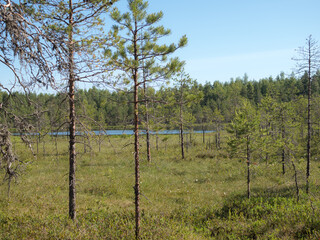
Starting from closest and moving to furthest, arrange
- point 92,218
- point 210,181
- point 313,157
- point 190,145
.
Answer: point 92,218 < point 210,181 < point 313,157 < point 190,145

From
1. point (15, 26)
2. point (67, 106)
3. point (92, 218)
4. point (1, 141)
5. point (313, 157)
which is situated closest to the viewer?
point (15, 26)

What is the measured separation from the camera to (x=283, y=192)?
17.2 meters

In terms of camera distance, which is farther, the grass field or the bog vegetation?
the grass field

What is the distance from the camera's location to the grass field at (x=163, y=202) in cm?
888

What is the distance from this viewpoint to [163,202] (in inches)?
595

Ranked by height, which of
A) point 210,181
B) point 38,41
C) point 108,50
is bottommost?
point 210,181

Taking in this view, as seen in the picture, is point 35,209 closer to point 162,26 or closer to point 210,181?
point 162,26

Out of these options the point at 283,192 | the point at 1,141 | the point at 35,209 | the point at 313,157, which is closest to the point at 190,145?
the point at 313,157

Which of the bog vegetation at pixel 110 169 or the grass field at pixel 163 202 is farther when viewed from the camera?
the grass field at pixel 163 202

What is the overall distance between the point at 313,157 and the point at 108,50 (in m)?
32.6

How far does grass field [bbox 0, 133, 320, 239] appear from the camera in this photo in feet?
29.1

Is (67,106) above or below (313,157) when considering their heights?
above

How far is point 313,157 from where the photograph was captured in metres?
31.0

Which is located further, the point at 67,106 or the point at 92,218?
the point at 92,218
